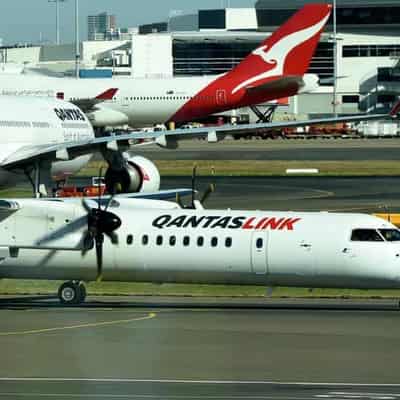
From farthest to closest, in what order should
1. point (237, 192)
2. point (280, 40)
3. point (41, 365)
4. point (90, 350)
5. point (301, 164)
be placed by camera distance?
1. point (280, 40)
2. point (301, 164)
3. point (237, 192)
4. point (90, 350)
5. point (41, 365)

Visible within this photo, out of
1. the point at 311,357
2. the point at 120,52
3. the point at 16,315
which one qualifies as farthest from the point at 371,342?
the point at 120,52

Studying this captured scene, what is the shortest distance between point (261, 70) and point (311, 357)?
85.8 m

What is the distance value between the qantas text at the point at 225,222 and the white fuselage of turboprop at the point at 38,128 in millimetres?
18162

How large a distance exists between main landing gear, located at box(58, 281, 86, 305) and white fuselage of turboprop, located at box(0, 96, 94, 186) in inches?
667

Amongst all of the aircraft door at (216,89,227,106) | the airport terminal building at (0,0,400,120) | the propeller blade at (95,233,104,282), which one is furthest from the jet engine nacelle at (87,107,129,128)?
the propeller blade at (95,233,104,282)

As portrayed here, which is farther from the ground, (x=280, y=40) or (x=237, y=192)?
(x=280, y=40)

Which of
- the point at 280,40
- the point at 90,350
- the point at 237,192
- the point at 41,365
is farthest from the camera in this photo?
the point at 280,40

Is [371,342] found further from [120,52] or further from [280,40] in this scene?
[120,52]

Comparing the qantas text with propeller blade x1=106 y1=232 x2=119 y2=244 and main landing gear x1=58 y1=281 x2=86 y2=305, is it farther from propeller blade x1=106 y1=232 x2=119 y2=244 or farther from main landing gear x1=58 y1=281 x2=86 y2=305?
main landing gear x1=58 y1=281 x2=86 y2=305

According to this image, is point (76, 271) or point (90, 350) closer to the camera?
point (90, 350)

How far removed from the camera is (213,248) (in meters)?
34.1

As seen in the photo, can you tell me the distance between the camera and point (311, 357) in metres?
25.8

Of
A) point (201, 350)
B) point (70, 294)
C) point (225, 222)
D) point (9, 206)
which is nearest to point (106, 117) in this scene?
point (70, 294)

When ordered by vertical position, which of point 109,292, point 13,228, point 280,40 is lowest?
point 109,292
